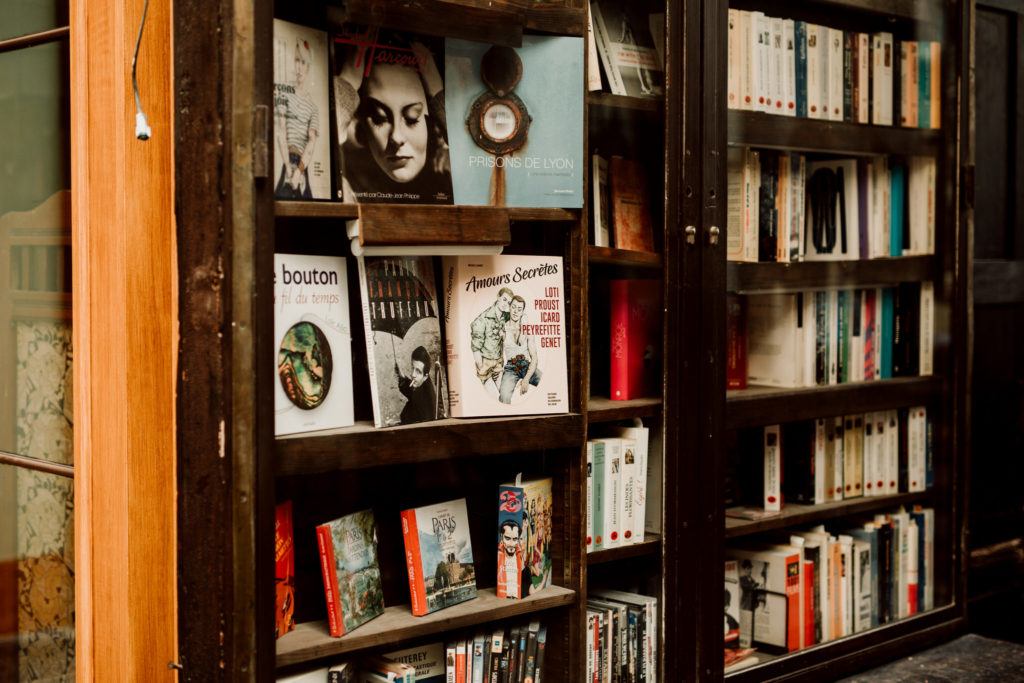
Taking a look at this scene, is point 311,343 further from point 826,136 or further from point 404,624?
point 826,136

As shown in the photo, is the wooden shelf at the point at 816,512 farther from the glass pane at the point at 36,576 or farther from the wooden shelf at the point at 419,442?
the glass pane at the point at 36,576

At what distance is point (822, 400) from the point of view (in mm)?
2648

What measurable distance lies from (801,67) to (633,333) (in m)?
0.93

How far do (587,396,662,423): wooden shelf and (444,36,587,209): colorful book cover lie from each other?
0.47 m

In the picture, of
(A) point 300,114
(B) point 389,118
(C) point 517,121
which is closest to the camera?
(A) point 300,114

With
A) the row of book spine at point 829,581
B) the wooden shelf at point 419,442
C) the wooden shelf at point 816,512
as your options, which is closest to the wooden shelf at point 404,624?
the wooden shelf at point 419,442

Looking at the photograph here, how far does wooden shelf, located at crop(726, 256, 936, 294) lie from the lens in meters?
2.49

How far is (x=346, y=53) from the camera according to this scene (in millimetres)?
1849

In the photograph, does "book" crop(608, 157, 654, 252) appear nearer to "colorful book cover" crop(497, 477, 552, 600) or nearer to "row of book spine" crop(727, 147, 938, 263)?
"row of book spine" crop(727, 147, 938, 263)

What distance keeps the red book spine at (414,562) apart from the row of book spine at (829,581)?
3.22 ft

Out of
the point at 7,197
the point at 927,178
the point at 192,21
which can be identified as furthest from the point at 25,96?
the point at 927,178

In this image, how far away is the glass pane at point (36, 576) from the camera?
198 cm

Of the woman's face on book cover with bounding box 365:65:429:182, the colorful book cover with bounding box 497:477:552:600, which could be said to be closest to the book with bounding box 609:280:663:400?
the colorful book cover with bounding box 497:477:552:600

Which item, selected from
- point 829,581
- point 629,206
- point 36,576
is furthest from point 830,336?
point 36,576
